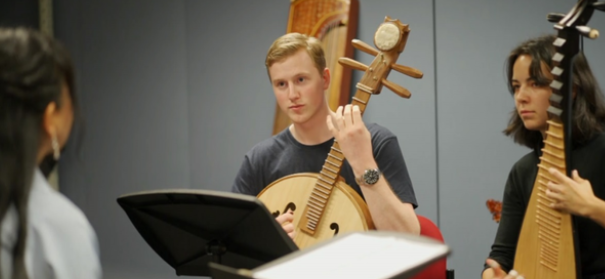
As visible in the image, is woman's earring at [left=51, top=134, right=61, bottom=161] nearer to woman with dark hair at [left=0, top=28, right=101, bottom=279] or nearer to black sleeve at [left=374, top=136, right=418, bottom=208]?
woman with dark hair at [left=0, top=28, right=101, bottom=279]

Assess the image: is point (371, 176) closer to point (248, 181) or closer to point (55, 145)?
point (248, 181)

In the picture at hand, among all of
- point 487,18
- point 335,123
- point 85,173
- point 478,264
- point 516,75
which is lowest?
point 478,264

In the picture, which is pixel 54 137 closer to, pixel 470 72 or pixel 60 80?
pixel 60 80

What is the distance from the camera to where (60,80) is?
3.93 ft

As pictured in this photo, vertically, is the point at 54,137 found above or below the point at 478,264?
above

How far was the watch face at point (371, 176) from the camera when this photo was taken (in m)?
2.03

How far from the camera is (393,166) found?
7.27 ft

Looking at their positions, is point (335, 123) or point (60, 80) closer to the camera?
point (60, 80)

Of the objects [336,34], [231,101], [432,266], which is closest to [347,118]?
[432,266]

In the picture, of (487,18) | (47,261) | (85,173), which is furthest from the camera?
(85,173)

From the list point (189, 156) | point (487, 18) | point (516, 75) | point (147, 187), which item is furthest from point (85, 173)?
point (516, 75)

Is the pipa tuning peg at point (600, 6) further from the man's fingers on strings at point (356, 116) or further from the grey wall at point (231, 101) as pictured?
the grey wall at point (231, 101)

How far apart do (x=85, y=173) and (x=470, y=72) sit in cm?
260

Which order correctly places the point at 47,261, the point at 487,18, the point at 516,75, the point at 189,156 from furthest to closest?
1. the point at 189,156
2. the point at 487,18
3. the point at 516,75
4. the point at 47,261
